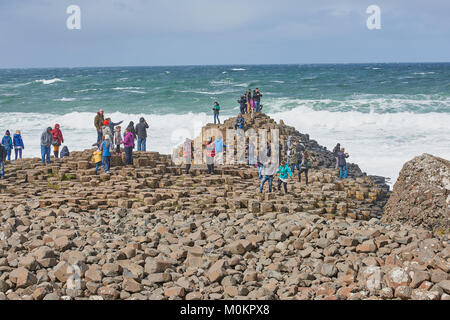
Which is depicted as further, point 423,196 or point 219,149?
point 219,149

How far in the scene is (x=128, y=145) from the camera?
17578 mm

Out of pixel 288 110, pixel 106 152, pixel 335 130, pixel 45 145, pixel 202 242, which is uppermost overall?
pixel 288 110

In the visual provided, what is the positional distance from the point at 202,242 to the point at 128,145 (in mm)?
7754

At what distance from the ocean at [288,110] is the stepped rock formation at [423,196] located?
7961 millimetres

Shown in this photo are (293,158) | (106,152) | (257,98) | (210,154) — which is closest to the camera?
(106,152)

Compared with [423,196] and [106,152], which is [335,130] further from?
[423,196]

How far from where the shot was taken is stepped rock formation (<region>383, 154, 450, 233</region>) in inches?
440

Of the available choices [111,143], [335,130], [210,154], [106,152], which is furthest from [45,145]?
[335,130]

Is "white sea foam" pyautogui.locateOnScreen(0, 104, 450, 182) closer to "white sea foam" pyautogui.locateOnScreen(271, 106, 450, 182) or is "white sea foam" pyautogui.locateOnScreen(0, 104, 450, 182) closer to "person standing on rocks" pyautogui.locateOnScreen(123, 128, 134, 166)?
"white sea foam" pyautogui.locateOnScreen(271, 106, 450, 182)

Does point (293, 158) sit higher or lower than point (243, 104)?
lower

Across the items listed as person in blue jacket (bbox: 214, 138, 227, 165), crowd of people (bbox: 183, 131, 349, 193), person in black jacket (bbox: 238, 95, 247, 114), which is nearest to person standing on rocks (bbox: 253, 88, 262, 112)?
person in black jacket (bbox: 238, 95, 247, 114)

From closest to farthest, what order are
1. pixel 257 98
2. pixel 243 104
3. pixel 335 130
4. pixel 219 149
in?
1. pixel 219 149
2. pixel 257 98
3. pixel 243 104
4. pixel 335 130

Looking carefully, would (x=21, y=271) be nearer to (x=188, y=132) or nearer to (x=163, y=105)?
(x=188, y=132)

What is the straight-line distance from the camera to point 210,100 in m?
51.6
